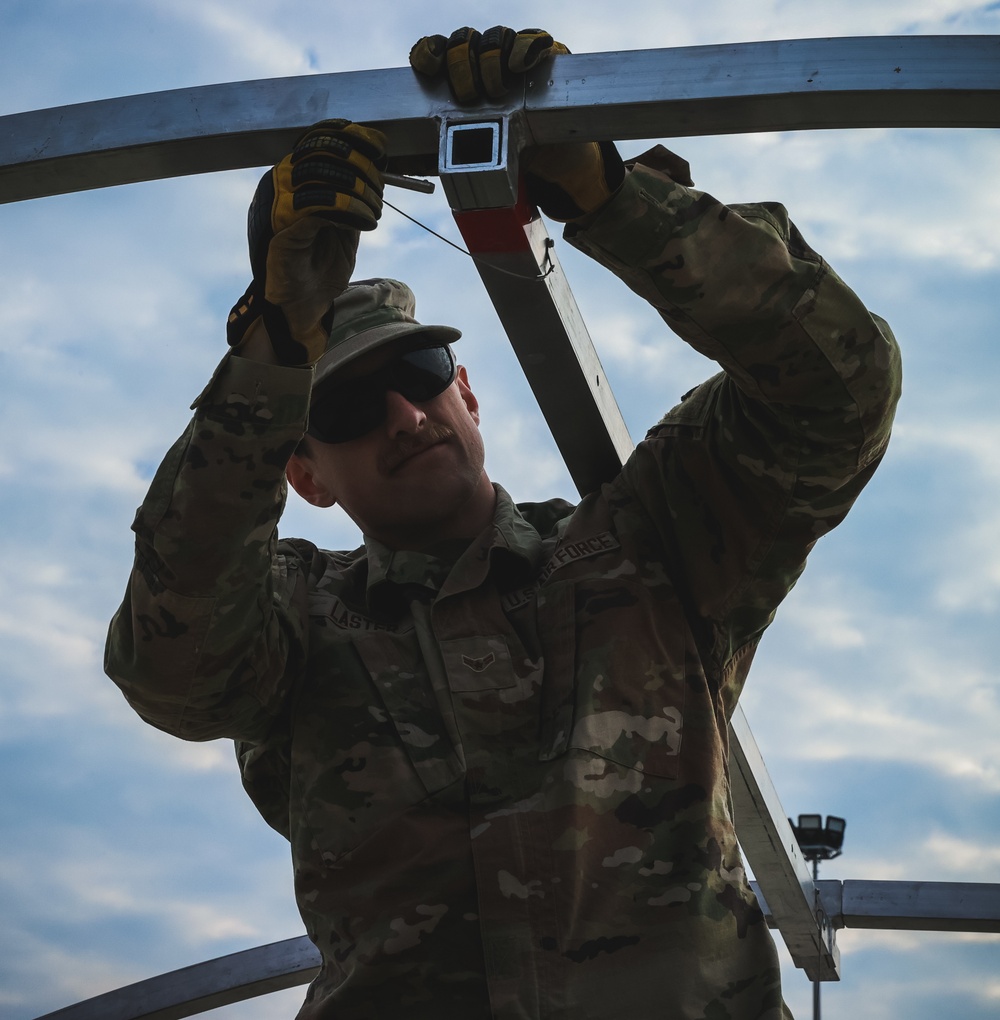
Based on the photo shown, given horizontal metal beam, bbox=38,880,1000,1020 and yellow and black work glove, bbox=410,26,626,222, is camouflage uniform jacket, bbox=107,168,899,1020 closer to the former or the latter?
yellow and black work glove, bbox=410,26,626,222

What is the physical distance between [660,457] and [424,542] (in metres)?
0.65

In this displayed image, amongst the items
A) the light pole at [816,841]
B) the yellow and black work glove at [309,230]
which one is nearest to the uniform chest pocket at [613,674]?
the yellow and black work glove at [309,230]

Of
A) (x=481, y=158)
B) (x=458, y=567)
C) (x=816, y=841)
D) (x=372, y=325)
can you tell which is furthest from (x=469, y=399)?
(x=816, y=841)

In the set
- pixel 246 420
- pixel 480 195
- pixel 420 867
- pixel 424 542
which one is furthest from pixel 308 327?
pixel 420 867

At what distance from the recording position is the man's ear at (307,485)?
12.5 ft

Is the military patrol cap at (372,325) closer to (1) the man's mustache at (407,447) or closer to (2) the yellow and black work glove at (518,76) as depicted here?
(1) the man's mustache at (407,447)

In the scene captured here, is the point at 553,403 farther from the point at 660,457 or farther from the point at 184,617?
the point at 184,617

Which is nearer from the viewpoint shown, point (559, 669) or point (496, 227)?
point (496, 227)

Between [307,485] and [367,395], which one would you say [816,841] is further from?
[367,395]

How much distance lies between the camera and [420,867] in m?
2.98

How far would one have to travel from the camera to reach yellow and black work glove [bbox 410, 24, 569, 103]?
8.59 ft

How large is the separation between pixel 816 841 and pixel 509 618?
2.53 m

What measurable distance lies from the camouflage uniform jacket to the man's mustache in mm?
267

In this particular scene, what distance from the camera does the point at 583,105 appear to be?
259 cm
